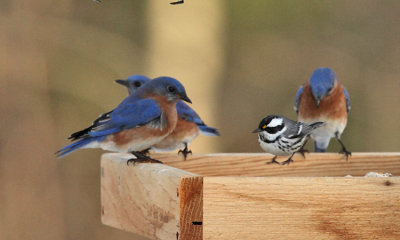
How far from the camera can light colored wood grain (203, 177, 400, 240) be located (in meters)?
2.84

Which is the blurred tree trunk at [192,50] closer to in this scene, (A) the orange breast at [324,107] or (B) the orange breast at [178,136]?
(A) the orange breast at [324,107]

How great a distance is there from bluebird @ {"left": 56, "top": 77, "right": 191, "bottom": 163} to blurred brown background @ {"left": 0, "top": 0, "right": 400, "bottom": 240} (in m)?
2.82

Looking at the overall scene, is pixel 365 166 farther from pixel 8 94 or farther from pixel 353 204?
pixel 8 94

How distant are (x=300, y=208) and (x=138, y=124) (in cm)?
140

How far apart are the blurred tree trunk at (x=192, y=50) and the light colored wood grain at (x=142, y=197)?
12.5 feet

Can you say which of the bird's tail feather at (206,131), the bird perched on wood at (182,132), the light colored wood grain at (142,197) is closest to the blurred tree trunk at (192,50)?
the bird's tail feather at (206,131)

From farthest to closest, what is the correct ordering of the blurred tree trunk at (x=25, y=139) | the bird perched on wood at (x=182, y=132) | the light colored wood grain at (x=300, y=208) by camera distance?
the blurred tree trunk at (x=25, y=139) < the bird perched on wood at (x=182, y=132) < the light colored wood grain at (x=300, y=208)

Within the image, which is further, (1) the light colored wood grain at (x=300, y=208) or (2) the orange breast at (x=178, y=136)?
(2) the orange breast at (x=178, y=136)

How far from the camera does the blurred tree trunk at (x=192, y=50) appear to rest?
7.97 m

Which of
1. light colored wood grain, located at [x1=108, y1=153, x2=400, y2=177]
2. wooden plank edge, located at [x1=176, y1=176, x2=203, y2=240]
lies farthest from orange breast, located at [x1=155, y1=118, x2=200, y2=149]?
wooden plank edge, located at [x1=176, y1=176, x2=203, y2=240]

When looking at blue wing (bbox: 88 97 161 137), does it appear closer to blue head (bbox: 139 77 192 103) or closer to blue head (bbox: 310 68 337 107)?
blue head (bbox: 139 77 192 103)

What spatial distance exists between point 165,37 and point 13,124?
2.03 metres

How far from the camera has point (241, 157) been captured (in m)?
4.15

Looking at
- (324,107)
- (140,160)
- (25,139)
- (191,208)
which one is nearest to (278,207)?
(191,208)
